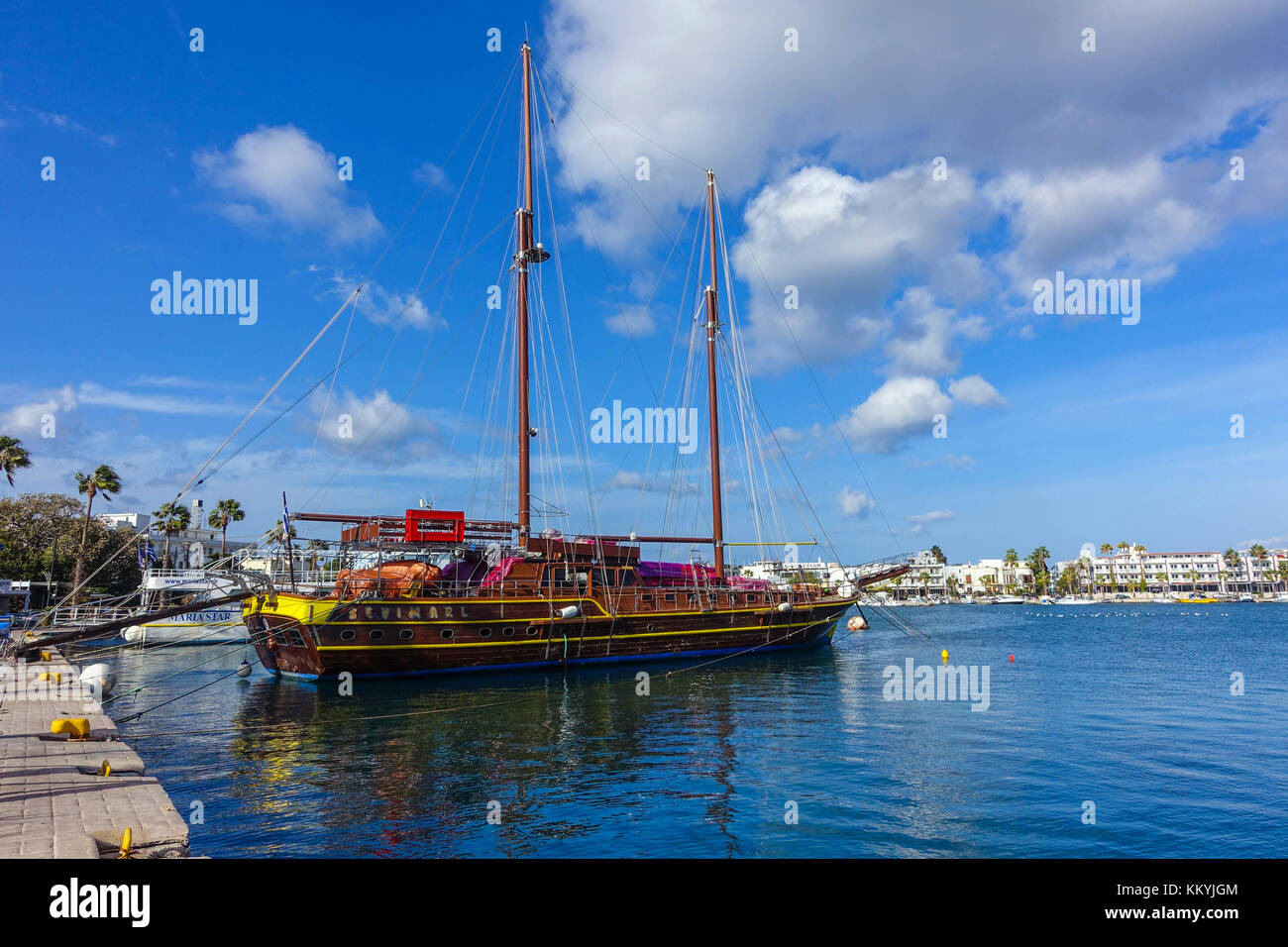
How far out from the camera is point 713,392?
49594 mm

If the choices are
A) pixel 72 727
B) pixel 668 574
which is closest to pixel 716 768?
pixel 72 727

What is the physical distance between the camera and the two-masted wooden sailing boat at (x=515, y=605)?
1227 inches

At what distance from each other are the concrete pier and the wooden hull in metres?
11.7

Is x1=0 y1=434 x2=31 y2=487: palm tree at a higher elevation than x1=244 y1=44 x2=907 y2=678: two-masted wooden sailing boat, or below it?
higher

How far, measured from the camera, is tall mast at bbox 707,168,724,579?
46.8 m

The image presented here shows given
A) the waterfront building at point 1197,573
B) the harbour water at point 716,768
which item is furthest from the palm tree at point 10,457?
the waterfront building at point 1197,573

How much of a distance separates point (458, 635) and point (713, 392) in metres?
25.4

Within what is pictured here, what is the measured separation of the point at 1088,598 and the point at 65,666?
213 metres

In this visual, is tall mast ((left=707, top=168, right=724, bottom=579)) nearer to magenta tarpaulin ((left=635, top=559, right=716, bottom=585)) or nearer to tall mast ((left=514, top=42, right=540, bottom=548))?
magenta tarpaulin ((left=635, top=559, right=716, bottom=585))

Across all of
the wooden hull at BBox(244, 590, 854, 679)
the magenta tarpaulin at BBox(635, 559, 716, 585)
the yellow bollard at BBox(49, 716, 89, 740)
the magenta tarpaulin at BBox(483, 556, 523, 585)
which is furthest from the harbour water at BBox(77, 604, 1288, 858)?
the magenta tarpaulin at BBox(635, 559, 716, 585)

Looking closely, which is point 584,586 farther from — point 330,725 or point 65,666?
point 65,666
